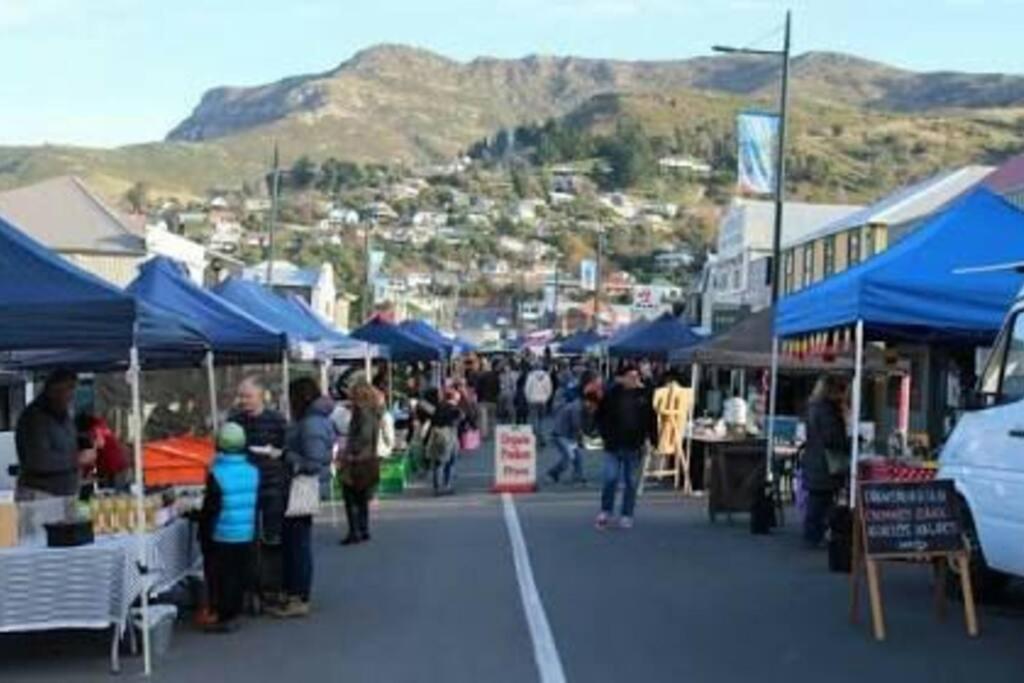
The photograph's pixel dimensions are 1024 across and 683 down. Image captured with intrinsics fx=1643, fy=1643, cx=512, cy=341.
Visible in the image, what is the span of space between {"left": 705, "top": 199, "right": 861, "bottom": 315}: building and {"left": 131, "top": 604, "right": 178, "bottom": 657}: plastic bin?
49.9 m

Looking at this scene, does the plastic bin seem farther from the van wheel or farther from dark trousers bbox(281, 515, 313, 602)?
the van wheel

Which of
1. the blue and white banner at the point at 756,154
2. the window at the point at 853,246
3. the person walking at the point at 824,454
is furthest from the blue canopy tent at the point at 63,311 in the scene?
the window at the point at 853,246

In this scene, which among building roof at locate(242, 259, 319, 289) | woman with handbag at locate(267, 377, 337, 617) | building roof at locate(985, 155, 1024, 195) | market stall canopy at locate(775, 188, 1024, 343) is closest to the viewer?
woman with handbag at locate(267, 377, 337, 617)

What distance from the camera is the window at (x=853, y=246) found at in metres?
46.7

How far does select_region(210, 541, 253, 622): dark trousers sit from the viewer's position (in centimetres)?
1184

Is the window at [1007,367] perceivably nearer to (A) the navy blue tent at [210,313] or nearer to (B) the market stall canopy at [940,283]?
(B) the market stall canopy at [940,283]

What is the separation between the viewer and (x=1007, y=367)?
1216cm

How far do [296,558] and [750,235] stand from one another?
173 feet

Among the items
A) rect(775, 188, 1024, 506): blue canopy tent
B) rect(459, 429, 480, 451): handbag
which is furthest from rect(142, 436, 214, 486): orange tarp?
rect(459, 429, 480, 451): handbag

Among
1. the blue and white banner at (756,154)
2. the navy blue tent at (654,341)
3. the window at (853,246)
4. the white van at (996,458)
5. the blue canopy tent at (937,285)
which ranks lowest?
the white van at (996,458)

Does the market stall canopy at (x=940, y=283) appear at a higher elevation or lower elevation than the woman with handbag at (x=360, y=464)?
higher

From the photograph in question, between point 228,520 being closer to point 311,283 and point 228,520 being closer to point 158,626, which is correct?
point 158,626

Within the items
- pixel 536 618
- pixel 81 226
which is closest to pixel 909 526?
pixel 536 618

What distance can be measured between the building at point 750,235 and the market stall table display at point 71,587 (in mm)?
50606
